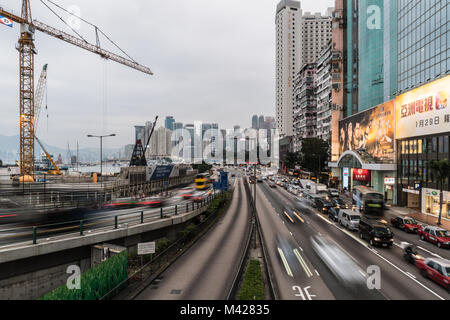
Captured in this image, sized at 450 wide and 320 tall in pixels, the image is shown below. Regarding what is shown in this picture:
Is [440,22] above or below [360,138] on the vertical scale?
above

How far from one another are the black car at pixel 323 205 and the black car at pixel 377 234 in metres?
11.9

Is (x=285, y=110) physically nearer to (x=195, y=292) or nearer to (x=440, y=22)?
(x=440, y=22)

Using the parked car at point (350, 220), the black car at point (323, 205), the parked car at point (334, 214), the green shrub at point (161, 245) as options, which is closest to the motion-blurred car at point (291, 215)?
the black car at point (323, 205)

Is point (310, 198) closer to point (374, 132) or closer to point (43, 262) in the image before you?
point (374, 132)

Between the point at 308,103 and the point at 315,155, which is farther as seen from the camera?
the point at 308,103

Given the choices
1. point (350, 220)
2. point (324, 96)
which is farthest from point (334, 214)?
point (324, 96)

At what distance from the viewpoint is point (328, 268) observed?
54.5 feet

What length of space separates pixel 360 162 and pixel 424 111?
56.6 feet

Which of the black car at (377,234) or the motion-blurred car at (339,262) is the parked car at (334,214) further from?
the motion-blurred car at (339,262)

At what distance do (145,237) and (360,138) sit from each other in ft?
161

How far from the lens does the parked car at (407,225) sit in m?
25.5

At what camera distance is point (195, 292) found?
1326 centimetres

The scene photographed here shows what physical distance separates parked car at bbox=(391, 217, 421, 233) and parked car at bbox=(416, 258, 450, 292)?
1190 cm

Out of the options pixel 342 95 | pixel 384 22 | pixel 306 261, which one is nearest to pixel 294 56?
pixel 342 95
